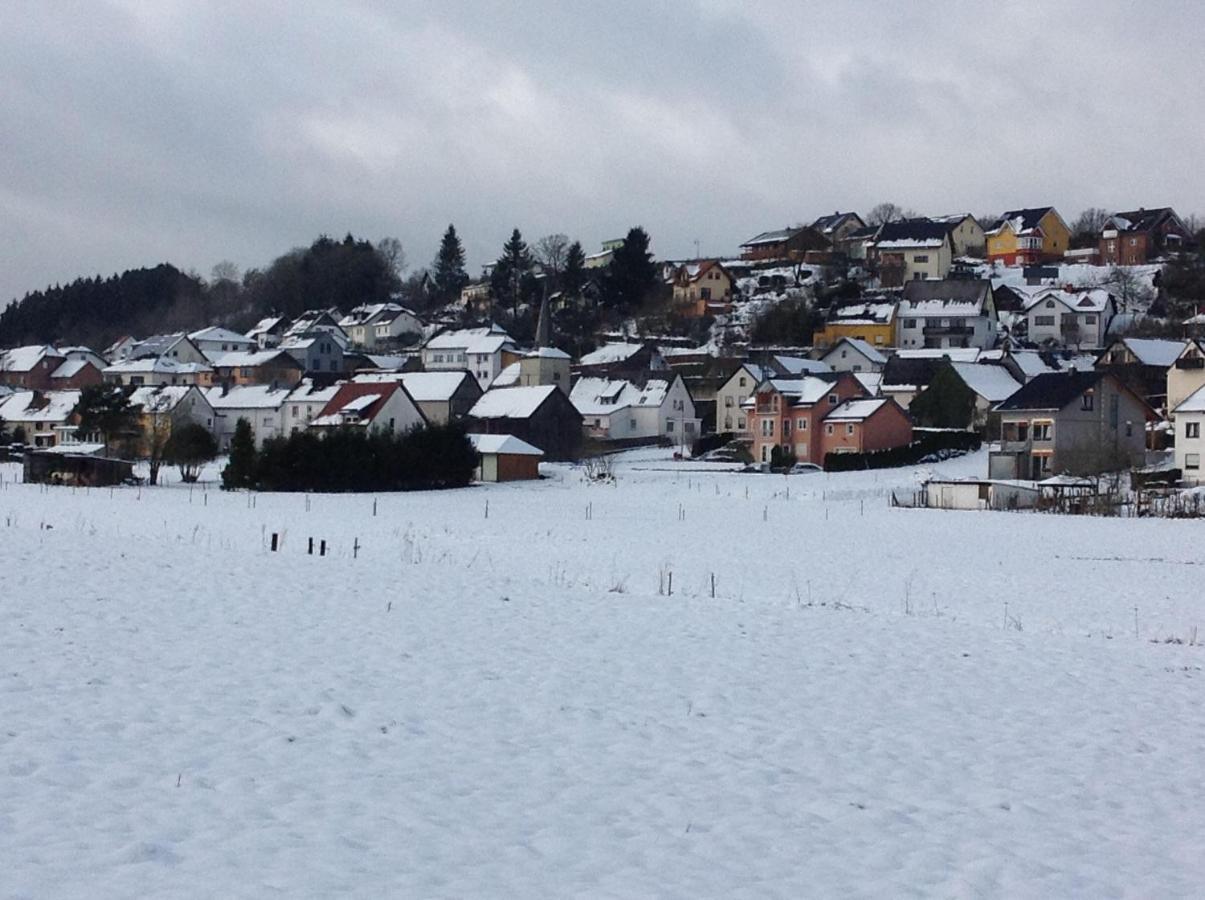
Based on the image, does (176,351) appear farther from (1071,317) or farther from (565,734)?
(565,734)

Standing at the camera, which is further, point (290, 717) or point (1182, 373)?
point (1182, 373)

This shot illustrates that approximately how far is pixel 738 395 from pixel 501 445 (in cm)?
2369

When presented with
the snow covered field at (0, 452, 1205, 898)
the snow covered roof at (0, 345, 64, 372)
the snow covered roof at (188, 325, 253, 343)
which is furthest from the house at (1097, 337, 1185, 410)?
the snow covered roof at (0, 345, 64, 372)

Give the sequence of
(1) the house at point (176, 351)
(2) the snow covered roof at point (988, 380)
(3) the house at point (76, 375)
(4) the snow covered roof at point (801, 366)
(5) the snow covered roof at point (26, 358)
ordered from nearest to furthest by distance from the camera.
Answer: (2) the snow covered roof at point (988, 380) < (4) the snow covered roof at point (801, 366) < (3) the house at point (76, 375) < (5) the snow covered roof at point (26, 358) < (1) the house at point (176, 351)

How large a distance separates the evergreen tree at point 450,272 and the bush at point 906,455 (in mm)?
84650

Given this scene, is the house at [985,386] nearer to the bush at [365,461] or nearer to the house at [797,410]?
the house at [797,410]

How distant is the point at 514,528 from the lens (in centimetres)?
3719

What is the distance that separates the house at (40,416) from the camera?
93125 millimetres

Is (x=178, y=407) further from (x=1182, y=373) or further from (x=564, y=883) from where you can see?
(x=564, y=883)

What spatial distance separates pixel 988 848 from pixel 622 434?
7471cm

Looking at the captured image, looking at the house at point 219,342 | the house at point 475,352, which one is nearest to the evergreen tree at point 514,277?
the house at point 475,352

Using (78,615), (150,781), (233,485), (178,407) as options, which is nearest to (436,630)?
(78,615)

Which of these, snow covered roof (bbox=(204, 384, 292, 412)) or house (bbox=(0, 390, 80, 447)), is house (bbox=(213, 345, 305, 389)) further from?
house (bbox=(0, 390, 80, 447))

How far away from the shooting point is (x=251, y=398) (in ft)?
303
